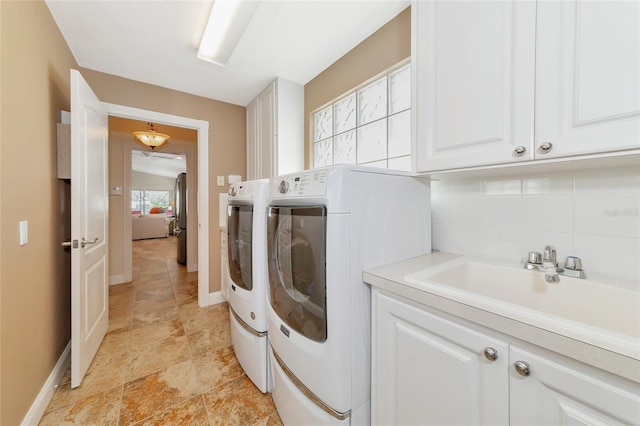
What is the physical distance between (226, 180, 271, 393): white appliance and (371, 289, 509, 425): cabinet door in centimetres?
76

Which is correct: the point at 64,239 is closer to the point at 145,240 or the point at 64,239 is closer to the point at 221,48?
the point at 221,48

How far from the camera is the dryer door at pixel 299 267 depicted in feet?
3.35

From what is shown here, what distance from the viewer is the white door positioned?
1.49 meters

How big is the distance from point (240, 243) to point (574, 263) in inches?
68.1

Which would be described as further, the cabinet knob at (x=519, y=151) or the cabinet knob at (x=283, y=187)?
the cabinet knob at (x=283, y=187)

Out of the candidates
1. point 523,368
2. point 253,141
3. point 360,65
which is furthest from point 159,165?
point 523,368

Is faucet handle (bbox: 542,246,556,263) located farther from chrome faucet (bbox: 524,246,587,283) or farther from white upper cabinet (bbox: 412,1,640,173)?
white upper cabinet (bbox: 412,1,640,173)

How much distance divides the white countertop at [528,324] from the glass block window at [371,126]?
0.99 metres

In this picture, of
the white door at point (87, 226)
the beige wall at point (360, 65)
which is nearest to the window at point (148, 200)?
the white door at point (87, 226)

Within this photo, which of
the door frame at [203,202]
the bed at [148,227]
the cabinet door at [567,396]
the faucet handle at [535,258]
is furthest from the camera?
the bed at [148,227]

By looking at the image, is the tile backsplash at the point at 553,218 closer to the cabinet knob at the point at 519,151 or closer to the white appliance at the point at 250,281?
the cabinet knob at the point at 519,151

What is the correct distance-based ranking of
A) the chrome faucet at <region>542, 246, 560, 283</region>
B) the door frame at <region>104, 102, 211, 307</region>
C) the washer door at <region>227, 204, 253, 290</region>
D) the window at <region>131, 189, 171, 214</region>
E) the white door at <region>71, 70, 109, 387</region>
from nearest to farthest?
1. the chrome faucet at <region>542, 246, 560, 283</region>
2. the white door at <region>71, 70, 109, 387</region>
3. the washer door at <region>227, 204, 253, 290</region>
4. the door frame at <region>104, 102, 211, 307</region>
5. the window at <region>131, 189, 171, 214</region>

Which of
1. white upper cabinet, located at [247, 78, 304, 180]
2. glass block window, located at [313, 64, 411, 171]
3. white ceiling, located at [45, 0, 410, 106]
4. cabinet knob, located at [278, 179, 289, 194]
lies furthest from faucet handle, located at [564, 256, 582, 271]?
white upper cabinet, located at [247, 78, 304, 180]

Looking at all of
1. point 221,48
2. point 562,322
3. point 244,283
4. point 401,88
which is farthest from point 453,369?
point 221,48
